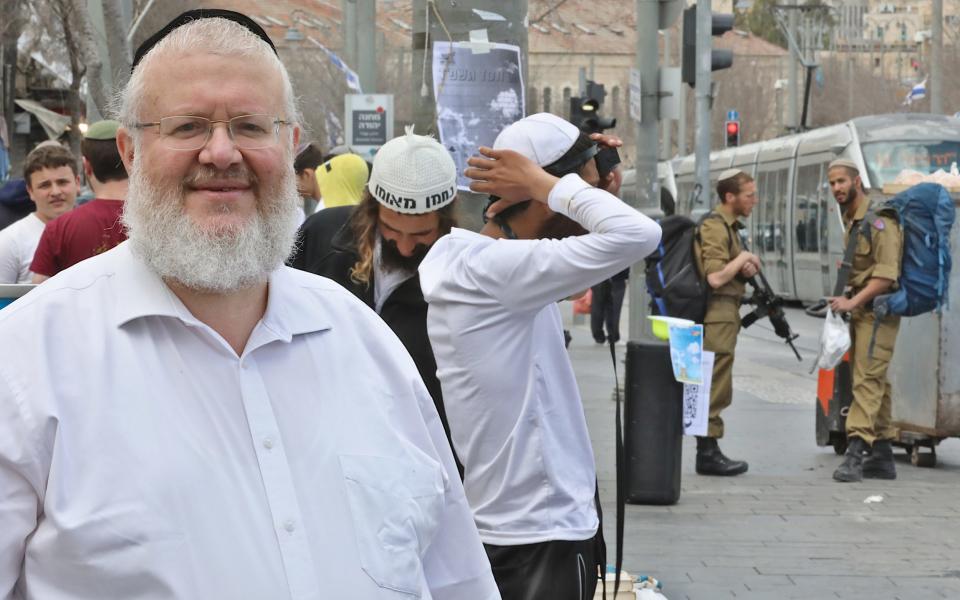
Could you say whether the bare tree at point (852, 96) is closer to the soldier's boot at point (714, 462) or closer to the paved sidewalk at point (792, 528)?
the paved sidewalk at point (792, 528)

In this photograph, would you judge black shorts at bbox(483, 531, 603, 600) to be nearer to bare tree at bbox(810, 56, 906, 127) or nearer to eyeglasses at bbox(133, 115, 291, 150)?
eyeglasses at bbox(133, 115, 291, 150)

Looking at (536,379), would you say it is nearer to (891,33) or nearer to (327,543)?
(327,543)

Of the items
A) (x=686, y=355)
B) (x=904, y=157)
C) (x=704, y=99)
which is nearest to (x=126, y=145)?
(x=686, y=355)

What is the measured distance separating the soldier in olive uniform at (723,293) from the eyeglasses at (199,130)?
8.01m

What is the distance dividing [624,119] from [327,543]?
3390 inches

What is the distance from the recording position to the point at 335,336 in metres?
2.34

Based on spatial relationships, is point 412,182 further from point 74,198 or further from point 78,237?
point 74,198

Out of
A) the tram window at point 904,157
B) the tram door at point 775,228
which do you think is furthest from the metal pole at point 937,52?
the tram window at point 904,157

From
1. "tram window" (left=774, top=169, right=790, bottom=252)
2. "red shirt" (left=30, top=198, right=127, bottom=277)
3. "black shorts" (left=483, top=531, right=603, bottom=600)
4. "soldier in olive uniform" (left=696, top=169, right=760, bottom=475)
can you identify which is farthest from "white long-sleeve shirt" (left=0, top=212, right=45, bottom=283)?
"tram window" (left=774, top=169, right=790, bottom=252)

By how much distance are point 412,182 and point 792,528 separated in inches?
174

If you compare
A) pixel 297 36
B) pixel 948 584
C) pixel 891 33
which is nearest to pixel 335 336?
pixel 948 584

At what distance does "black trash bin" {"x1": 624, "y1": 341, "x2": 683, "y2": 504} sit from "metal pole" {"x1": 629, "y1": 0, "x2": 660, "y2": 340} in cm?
488

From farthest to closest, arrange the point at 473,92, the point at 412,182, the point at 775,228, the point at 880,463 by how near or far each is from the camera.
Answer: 1. the point at 775,228
2. the point at 880,463
3. the point at 473,92
4. the point at 412,182

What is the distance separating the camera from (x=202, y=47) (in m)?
2.27
